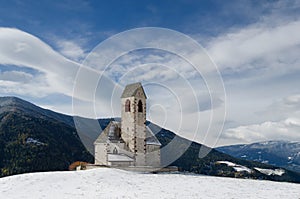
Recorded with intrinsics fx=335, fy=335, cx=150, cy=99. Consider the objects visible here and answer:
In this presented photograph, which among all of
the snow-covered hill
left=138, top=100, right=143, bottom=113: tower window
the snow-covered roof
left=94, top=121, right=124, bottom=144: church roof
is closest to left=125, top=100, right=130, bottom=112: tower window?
left=138, top=100, right=143, bottom=113: tower window

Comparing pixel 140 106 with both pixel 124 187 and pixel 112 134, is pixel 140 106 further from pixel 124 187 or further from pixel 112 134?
pixel 124 187

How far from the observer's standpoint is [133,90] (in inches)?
2143

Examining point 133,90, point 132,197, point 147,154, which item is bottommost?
point 132,197

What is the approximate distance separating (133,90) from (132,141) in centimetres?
827

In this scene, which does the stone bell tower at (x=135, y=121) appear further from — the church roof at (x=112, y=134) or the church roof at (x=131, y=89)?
the church roof at (x=112, y=134)

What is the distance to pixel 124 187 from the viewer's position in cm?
2934

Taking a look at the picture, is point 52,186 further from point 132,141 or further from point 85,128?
point 85,128

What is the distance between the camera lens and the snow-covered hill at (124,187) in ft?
87.1

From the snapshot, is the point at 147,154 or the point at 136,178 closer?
the point at 136,178

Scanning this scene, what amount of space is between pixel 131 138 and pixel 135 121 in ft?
9.02

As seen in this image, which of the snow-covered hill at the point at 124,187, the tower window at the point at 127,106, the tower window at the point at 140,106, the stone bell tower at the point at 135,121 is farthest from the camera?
the tower window at the point at 140,106

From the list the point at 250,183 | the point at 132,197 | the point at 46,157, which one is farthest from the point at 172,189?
the point at 46,157

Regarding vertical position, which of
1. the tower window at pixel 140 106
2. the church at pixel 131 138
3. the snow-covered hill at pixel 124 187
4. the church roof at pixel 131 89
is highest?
the church roof at pixel 131 89

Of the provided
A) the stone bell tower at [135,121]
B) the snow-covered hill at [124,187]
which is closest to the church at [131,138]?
the stone bell tower at [135,121]
